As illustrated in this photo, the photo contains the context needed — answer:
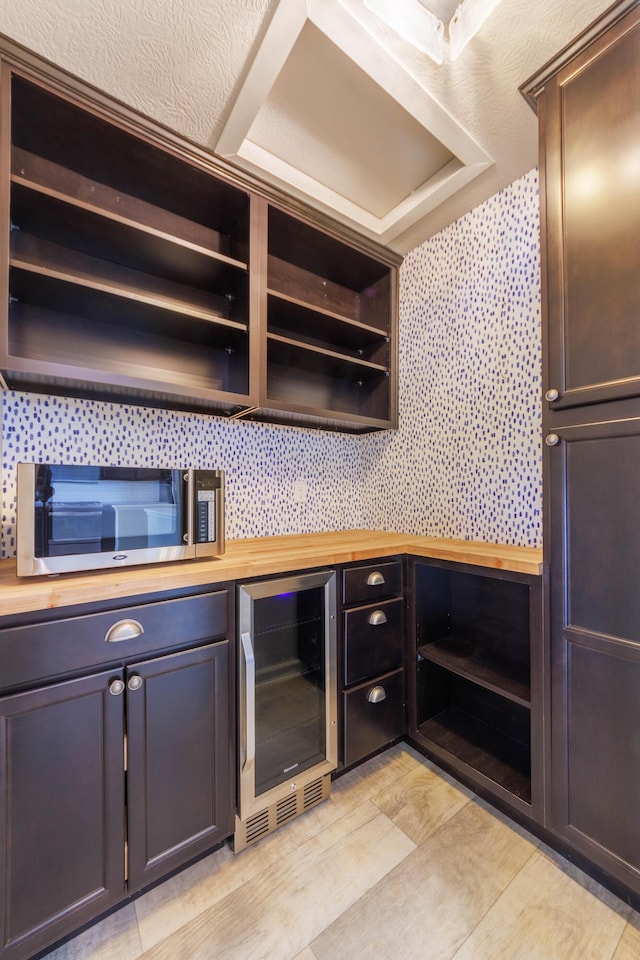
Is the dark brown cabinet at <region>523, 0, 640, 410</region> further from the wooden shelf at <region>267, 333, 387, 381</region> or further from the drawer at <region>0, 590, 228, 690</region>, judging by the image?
the drawer at <region>0, 590, 228, 690</region>

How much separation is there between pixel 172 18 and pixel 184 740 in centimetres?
215

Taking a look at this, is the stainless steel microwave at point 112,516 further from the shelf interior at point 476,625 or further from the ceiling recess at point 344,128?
the ceiling recess at point 344,128

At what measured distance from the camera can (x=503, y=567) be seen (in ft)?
4.57

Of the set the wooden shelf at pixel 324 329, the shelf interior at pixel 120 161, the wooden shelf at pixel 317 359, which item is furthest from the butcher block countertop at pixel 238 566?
the shelf interior at pixel 120 161

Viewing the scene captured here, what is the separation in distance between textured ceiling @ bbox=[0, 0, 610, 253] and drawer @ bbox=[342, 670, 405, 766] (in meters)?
2.28

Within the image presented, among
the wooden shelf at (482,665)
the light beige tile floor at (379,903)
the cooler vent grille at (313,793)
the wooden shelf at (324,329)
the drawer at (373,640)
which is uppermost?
the wooden shelf at (324,329)

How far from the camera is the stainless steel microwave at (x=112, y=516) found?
3.42 feet

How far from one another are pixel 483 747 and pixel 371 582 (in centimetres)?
87

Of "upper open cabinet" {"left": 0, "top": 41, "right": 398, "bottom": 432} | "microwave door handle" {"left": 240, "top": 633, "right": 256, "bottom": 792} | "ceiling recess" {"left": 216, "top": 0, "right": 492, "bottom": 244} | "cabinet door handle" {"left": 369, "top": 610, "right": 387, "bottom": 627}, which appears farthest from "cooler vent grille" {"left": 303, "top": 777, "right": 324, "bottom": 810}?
"ceiling recess" {"left": 216, "top": 0, "right": 492, "bottom": 244}

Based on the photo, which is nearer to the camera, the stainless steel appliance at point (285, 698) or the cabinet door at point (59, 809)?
the cabinet door at point (59, 809)

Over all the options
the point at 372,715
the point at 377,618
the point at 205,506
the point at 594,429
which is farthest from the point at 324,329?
the point at 372,715

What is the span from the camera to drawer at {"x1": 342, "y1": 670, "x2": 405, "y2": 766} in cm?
159

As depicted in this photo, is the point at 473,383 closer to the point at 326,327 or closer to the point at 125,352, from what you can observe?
the point at 326,327

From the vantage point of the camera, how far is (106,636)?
1.06 metres
